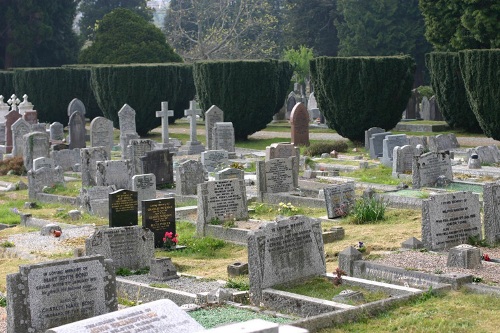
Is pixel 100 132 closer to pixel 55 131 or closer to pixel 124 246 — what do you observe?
pixel 55 131

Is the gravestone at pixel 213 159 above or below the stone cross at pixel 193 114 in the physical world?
below

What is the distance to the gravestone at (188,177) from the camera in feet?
74.9

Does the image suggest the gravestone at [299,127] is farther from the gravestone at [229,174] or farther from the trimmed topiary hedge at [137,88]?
the gravestone at [229,174]

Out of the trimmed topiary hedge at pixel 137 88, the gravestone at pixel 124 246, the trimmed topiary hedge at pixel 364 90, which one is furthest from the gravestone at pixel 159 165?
the trimmed topiary hedge at pixel 137 88

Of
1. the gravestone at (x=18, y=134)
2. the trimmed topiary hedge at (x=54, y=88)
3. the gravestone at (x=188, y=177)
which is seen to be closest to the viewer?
the gravestone at (x=188, y=177)

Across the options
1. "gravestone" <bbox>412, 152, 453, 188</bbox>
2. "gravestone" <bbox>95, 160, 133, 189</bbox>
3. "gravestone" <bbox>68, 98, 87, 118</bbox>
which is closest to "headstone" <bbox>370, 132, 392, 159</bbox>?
"gravestone" <bbox>412, 152, 453, 188</bbox>

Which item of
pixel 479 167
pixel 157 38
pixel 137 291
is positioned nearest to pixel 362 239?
pixel 137 291

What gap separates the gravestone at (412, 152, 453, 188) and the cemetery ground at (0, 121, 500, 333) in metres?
0.60

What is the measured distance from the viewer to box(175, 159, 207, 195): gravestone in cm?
2284

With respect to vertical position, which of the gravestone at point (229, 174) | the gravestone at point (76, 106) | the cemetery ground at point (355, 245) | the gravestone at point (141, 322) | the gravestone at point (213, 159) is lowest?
the cemetery ground at point (355, 245)

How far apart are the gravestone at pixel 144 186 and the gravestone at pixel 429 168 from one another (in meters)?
5.17

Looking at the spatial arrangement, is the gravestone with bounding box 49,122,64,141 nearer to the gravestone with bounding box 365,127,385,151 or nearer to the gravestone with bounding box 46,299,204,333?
the gravestone with bounding box 365,127,385,151

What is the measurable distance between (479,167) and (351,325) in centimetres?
1444

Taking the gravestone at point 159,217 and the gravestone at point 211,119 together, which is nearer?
the gravestone at point 159,217
